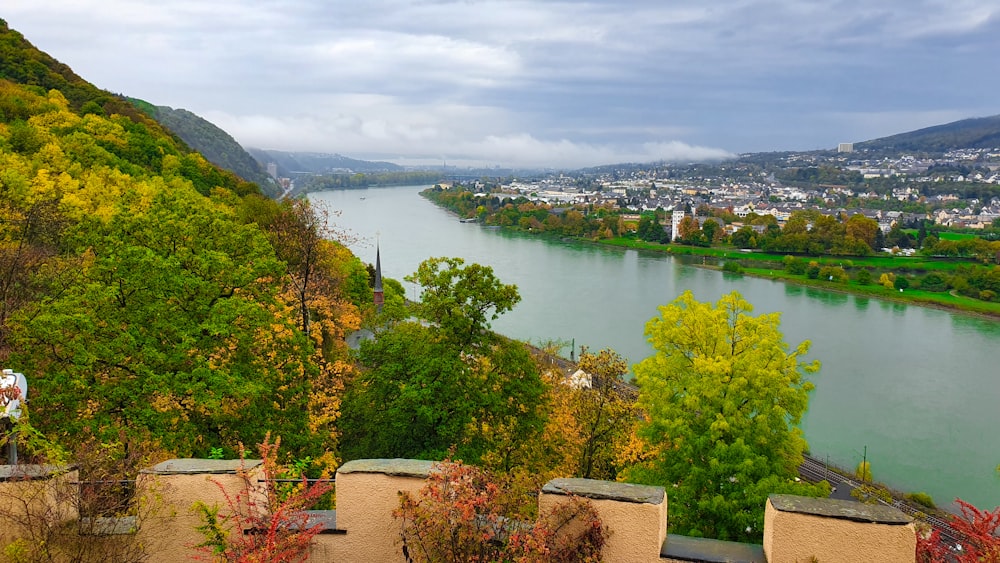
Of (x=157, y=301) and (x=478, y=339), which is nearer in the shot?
(x=157, y=301)

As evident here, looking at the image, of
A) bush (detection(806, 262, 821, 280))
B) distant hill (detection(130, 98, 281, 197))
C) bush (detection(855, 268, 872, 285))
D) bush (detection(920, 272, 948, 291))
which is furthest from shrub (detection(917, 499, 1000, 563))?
distant hill (detection(130, 98, 281, 197))

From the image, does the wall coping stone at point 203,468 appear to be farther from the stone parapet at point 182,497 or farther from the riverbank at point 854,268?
the riverbank at point 854,268

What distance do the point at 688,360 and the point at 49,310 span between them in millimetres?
6241

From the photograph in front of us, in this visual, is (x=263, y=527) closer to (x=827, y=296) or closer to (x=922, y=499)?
(x=922, y=499)

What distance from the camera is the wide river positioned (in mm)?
17469

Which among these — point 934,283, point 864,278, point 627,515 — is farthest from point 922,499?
point 934,283

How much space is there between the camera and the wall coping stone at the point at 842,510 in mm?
2414

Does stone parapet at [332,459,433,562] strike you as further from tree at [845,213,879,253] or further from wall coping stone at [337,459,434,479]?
tree at [845,213,879,253]

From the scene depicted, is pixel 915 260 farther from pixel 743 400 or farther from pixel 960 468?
pixel 743 400

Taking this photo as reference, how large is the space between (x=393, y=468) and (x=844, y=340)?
29.7 meters

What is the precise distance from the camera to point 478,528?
2.51 metres

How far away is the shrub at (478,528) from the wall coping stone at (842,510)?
69 cm

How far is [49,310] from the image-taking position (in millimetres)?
5789

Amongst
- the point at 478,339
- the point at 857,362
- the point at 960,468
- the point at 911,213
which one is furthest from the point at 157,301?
the point at 911,213
